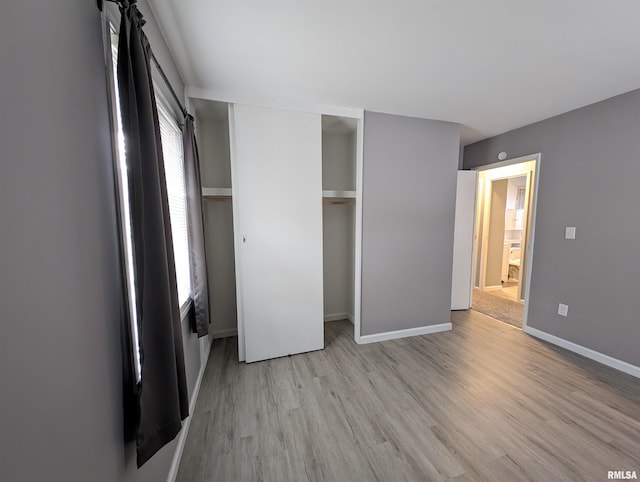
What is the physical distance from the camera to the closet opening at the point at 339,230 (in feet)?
10.5

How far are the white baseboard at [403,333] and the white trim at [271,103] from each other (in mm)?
2445

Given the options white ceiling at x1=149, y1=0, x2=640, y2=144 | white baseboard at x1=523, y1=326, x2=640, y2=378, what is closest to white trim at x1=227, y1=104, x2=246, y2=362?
white ceiling at x1=149, y1=0, x2=640, y2=144

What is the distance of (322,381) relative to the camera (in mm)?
2166

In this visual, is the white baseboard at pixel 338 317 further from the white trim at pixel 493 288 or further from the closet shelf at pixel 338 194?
the white trim at pixel 493 288

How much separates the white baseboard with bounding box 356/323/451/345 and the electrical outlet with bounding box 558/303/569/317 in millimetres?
1149

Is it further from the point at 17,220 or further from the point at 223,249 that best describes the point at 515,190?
the point at 17,220

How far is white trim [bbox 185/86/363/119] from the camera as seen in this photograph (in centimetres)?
214

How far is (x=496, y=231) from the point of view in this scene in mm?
4742

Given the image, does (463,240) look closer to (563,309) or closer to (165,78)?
(563,309)

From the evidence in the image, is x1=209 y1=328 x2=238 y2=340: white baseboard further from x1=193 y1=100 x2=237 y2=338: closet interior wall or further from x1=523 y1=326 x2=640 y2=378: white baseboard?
x1=523 y1=326 x2=640 y2=378: white baseboard

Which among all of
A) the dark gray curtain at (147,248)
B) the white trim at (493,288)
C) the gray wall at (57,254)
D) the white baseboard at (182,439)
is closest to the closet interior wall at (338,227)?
the white baseboard at (182,439)

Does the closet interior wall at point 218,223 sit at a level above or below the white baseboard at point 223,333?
above

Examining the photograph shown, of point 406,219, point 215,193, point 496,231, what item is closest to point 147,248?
point 215,193

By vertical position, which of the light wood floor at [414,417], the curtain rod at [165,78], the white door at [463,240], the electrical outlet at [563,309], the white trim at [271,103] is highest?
the white trim at [271,103]
